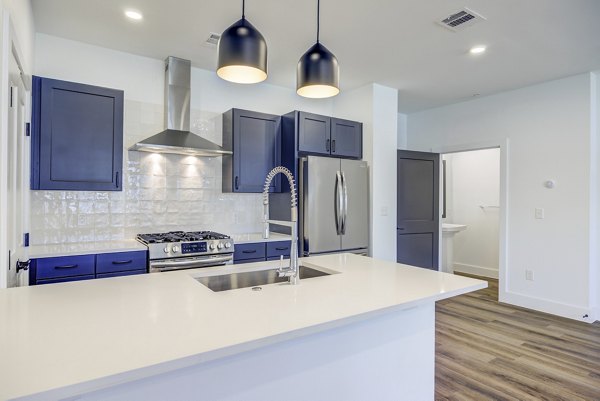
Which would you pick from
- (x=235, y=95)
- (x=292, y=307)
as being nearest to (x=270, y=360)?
(x=292, y=307)

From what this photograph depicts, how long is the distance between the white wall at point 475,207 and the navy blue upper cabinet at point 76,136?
18.2 ft

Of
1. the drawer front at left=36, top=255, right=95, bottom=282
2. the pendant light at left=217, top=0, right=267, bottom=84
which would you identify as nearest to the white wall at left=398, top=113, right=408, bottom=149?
the pendant light at left=217, top=0, right=267, bottom=84

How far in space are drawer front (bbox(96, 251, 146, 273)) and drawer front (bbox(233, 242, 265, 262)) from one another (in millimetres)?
845

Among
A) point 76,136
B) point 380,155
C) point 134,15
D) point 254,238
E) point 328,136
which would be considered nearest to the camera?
point 134,15

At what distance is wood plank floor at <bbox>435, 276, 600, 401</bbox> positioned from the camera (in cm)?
248

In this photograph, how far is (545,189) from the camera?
420 cm

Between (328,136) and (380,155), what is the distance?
0.73 m

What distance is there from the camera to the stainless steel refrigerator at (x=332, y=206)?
147 inches

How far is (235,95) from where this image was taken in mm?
4094

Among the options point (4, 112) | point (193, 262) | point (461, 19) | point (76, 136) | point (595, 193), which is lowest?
point (193, 262)

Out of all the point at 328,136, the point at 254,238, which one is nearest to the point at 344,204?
the point at 328,136

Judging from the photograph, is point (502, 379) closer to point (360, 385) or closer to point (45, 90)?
point (360, 385)

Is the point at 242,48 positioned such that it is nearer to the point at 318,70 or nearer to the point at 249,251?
the point at 318,70

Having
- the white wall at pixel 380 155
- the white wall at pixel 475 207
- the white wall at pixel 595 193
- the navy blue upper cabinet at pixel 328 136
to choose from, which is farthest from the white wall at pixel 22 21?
the white wall at pixel 475 207
